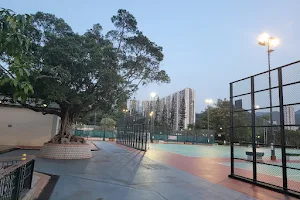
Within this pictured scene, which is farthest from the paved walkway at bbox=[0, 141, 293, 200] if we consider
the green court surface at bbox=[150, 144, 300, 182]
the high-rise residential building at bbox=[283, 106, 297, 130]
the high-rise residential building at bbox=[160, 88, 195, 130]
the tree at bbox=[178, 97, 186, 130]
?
the high-rise residential building at bbox=[160, 88, 195, 130]

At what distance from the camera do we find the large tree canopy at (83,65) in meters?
11.6

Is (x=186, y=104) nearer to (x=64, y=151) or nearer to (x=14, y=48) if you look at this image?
(x=64, y=151)

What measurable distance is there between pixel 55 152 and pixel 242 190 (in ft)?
32.5

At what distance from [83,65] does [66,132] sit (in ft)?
16.1

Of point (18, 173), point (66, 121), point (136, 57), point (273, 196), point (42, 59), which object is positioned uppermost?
point (136, 57)

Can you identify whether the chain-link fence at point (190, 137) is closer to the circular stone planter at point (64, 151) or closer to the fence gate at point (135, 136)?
the fence gate at point (135, 136)

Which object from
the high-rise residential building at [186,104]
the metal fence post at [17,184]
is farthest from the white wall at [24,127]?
the high-rise residential building at [186,104]

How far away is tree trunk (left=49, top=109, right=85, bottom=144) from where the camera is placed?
14295 millimetres

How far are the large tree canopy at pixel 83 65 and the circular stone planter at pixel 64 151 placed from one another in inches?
34.5

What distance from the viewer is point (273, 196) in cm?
695

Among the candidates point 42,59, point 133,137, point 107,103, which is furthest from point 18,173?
point 133,137

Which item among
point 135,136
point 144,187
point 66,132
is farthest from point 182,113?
point 144,187

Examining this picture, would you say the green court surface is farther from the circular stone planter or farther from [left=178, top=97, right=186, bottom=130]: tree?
[left=178, top=97, right=186, bottom=130]: tree

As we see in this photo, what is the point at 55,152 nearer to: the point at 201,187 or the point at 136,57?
the point at 136,57
